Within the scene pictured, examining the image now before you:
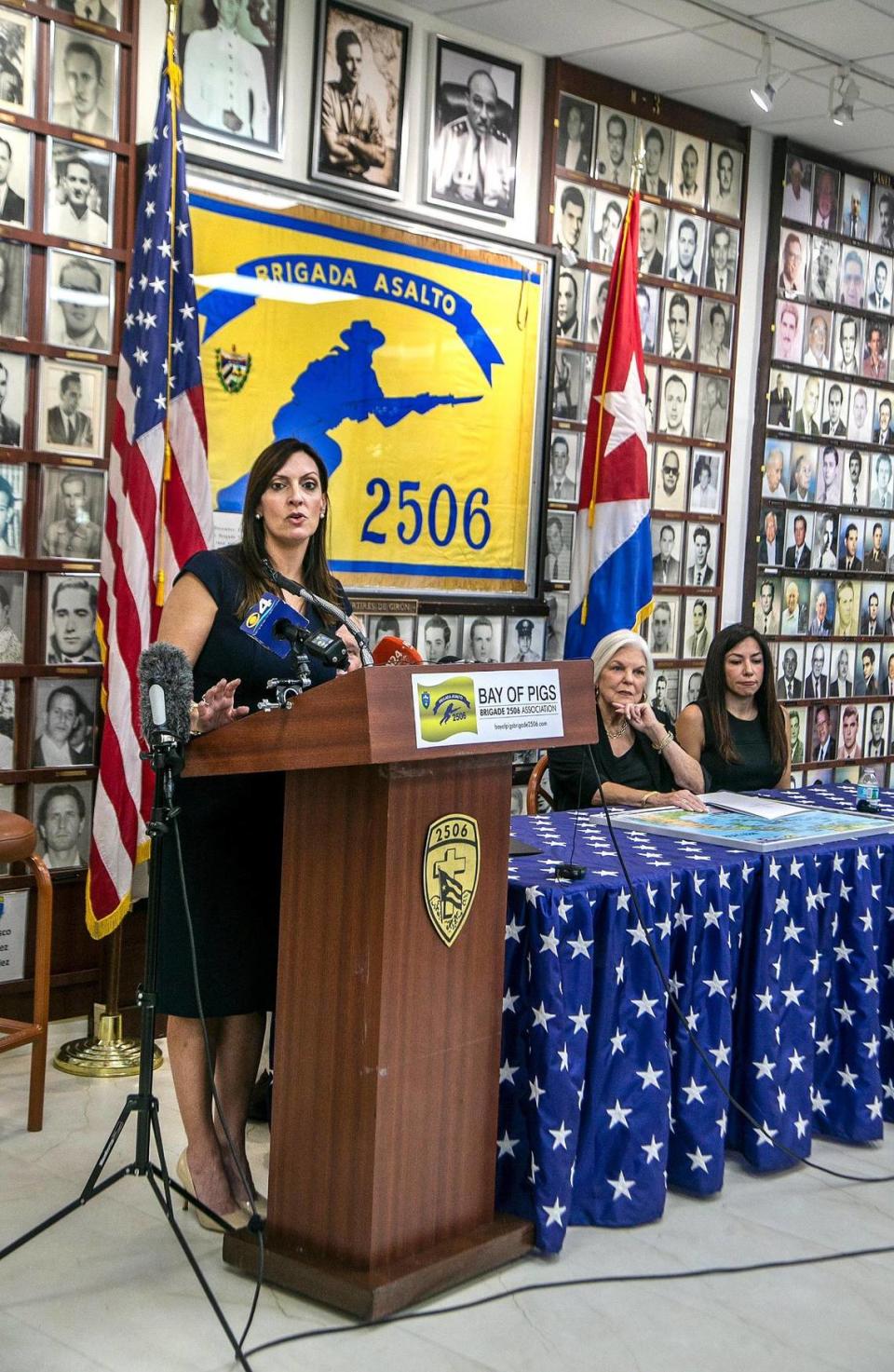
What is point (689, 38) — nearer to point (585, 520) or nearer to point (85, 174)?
point (585, 520)

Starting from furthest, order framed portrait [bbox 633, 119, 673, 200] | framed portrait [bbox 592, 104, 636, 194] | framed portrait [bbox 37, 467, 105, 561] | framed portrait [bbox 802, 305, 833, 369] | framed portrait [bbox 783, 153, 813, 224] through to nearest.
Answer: framed portrait [bbox 802, 305, 833, 369] → framed portrait [bbox 783, 153, 813, 224] → framed portrait [bbox 633, 119, 673, 200] → framed portrait [bbox 592, 104, 636, 194] → framed portrait [bbox 37, 467, 105, 561]

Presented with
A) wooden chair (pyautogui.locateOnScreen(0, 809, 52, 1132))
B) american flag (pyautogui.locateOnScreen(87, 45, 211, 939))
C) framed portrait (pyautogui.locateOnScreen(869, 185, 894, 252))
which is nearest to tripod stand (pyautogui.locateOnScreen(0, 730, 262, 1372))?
wooden chair (pyautogui.locateOnScreen(0, 809, 52, 1132))

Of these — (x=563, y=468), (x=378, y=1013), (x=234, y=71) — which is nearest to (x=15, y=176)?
(x=234, y=71)

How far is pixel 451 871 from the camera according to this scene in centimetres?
280

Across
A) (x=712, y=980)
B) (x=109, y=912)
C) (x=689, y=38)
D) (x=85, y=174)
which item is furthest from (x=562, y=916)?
(x=689, y=38)

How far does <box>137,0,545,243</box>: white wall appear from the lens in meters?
4.45

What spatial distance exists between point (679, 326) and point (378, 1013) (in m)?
4.17

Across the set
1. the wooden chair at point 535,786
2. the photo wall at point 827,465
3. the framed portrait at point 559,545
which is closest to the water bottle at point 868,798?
the wooden chair at point 535,786

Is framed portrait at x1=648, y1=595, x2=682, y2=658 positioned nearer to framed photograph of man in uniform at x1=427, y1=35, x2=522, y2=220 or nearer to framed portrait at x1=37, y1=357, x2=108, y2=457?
framed photograph of man in uniform at x1=427, y1=35, x2=522, y2=220

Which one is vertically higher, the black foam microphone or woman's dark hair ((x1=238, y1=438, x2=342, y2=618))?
woman's dark hair ((x1=238, y1=438, x2=342, y2=618))

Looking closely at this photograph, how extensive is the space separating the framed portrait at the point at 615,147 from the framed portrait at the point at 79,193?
212 centimetres

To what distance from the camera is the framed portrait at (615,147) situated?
5.79 meters

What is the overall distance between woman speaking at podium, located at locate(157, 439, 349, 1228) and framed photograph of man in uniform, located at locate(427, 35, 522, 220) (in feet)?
8.20

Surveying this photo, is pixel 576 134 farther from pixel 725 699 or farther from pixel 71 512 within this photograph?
pixel 71 512
